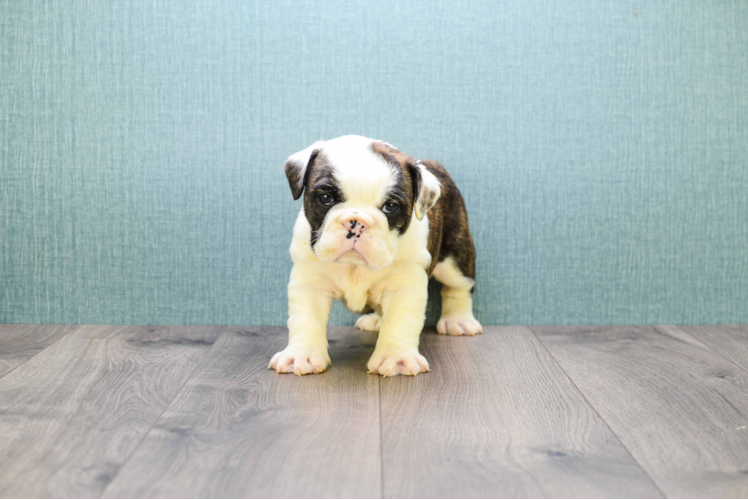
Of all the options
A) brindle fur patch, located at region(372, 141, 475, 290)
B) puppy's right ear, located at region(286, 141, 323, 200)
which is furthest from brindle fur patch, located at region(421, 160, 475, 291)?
puppy's right ear, located at region(286, 141, 323, 200)

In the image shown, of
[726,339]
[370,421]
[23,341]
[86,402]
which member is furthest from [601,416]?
[23,341]

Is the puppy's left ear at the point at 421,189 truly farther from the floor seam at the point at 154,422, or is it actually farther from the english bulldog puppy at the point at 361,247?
the floor seam at the point at 154,422

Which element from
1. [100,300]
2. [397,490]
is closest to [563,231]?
[397,490]

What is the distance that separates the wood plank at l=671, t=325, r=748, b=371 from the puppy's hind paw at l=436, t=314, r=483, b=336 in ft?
3.05

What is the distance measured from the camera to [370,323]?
287 cm

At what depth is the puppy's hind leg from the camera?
2.75 metres

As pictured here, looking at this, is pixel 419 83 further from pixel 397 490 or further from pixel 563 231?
pixel 397 490

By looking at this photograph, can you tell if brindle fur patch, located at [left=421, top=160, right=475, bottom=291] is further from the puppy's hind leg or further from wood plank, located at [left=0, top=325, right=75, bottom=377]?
wood plank, located at [left=0, top=325, right=75, bottom=377]

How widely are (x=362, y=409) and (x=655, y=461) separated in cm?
74

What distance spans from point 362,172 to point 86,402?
41.5 inches

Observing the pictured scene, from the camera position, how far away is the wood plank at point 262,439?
4.31ft

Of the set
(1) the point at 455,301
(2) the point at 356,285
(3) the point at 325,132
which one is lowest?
(1) the point at 455,301

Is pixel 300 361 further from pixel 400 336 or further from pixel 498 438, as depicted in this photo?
pixel 498 438

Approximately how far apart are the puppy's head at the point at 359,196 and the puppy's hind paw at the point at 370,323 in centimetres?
76
